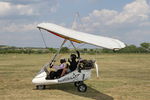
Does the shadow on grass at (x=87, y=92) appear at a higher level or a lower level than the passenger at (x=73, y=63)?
lower

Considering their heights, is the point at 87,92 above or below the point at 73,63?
below

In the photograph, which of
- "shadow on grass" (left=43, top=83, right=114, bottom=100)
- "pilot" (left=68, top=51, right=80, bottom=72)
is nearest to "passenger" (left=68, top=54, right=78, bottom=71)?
"pilot" (left=68, top=51, right=80, bottom=72)

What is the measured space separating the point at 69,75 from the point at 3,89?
11.1 feet

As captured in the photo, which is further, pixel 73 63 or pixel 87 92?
pixel 73 63

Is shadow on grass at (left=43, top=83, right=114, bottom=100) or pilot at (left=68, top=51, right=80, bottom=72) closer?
shadow on grass at (left=43, top=83, right=114, bottom=100)

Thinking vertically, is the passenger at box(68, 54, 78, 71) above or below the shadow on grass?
above

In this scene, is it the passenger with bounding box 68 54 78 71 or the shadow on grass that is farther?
the passenger with bounding box 68 54 78 71

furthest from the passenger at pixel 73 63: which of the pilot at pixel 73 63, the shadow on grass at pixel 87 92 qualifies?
the shadow on grass at pixel 87 92

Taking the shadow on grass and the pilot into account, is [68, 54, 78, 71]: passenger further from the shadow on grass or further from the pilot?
the shadow on grass

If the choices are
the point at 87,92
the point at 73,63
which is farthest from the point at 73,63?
the point at 87,92

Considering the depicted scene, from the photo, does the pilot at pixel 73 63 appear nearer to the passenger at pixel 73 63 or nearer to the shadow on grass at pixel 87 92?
the passenger at pixel 73 63

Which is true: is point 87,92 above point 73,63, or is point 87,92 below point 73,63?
below

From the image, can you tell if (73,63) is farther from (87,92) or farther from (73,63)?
(87,92)

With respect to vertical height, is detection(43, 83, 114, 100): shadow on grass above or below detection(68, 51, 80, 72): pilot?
below
